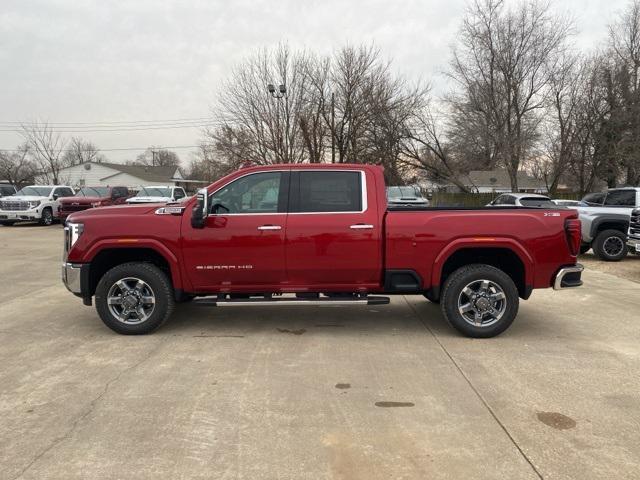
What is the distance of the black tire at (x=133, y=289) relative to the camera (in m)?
5.54

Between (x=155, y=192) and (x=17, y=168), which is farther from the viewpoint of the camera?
(x=17, y=168)

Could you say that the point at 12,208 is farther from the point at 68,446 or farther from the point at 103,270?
the point at 68,446

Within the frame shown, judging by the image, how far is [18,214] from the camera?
72.8 feet

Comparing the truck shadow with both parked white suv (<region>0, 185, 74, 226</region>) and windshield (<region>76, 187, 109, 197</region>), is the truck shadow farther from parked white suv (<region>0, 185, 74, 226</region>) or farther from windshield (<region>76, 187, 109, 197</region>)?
windshield (<region>76, 187, 109, 197</region>)

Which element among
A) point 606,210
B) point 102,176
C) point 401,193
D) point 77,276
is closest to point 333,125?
point 401,193

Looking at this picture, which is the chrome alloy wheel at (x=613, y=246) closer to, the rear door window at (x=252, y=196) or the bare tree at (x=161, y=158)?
the rear door window at (x=252, y=196)

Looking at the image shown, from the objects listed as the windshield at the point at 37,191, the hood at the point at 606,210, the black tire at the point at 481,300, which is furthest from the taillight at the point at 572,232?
the windshield at the point at 37,191

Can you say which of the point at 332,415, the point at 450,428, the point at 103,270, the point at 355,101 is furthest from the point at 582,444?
the point at 355,101


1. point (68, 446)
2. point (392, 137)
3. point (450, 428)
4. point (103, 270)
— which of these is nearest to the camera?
point (68, 446)

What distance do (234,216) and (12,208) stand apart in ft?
69.3

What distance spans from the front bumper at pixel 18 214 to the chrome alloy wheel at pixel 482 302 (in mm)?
22105

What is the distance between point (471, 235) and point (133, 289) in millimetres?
3771

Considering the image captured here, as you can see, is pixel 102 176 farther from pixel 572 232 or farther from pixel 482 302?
pixel 572 232

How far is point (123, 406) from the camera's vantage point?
12.7 ft
